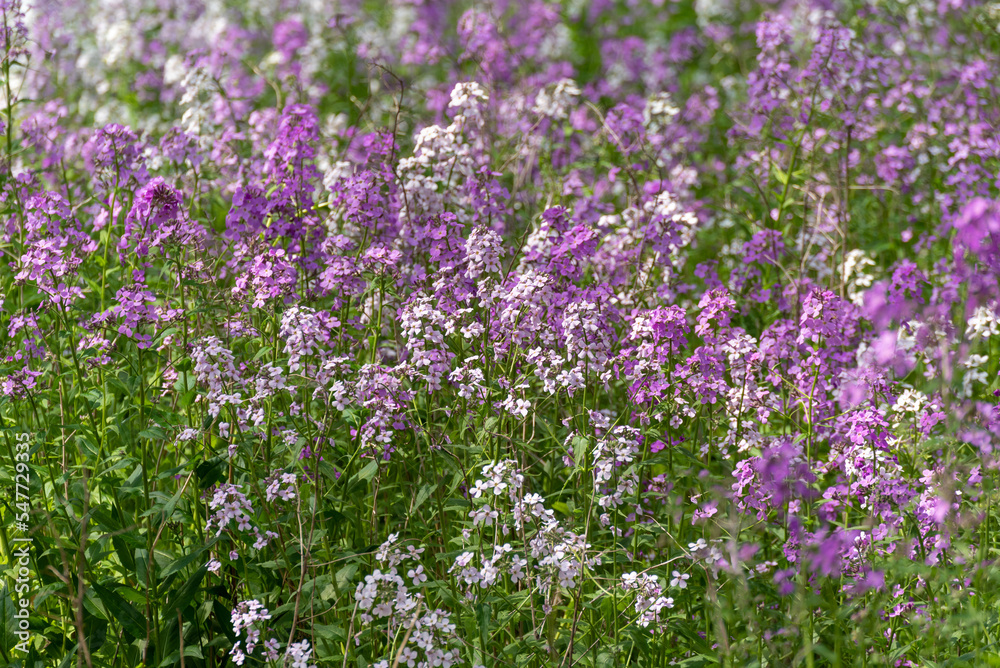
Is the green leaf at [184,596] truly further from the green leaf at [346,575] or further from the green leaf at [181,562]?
the green leaf at [346,575]

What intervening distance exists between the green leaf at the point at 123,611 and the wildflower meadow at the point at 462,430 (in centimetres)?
1

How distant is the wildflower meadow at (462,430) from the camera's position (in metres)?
3.03

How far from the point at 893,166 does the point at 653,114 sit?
1.53m

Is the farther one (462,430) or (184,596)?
(462,430)

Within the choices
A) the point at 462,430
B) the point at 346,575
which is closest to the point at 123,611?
the point at 346,575

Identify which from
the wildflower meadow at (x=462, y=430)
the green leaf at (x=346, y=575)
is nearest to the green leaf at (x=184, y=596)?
the wildflower meadow at (x=462, y=430)

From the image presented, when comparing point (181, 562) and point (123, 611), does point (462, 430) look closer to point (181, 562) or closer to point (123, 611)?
point (181, 562)

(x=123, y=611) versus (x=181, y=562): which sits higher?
(x=181, y=562)

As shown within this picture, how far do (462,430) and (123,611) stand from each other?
1286 millimetres

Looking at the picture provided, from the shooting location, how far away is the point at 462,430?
346cm

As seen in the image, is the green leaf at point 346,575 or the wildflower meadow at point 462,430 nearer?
the wildflower meadow at point 462,430

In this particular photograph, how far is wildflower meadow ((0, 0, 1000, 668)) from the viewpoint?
3025 mm

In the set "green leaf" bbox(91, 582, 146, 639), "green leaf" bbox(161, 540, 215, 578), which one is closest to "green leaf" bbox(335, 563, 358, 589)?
"green leaf" bbox(161, 540, 215, 578)

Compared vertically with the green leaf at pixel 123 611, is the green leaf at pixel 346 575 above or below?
above
